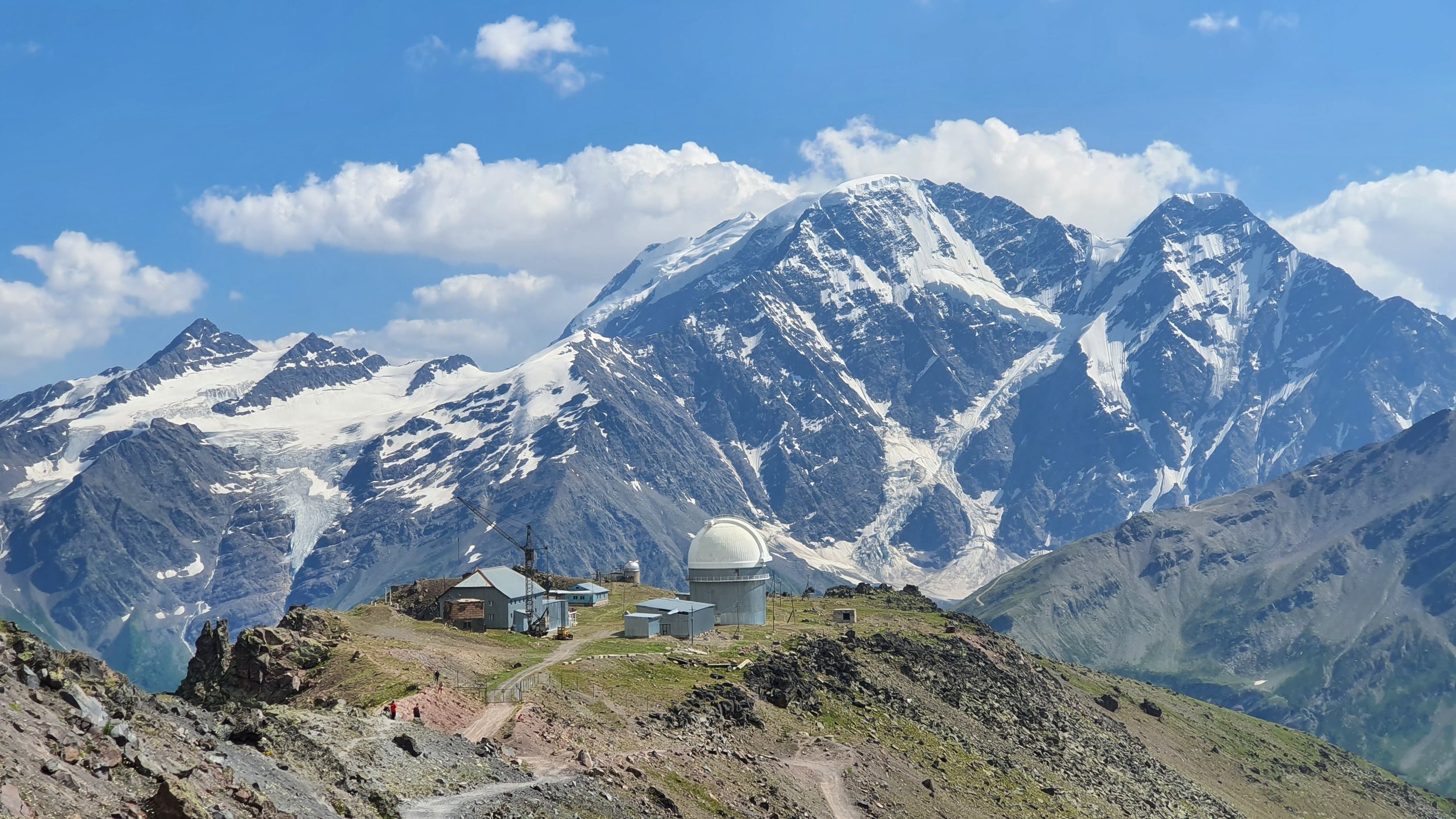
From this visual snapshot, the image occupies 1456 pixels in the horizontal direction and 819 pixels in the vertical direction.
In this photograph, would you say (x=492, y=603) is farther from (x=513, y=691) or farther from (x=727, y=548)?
(x=513, y=691)

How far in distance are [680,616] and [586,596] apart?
3623cm

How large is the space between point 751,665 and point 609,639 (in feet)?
51.7

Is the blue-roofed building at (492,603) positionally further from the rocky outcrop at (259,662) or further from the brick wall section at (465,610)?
the rocky outcrop at (259,662)

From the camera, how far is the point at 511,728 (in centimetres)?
7362

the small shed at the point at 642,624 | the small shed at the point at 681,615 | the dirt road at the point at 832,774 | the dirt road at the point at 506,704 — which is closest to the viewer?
the dirt road at the point at 506,704

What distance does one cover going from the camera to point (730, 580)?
147625 mm

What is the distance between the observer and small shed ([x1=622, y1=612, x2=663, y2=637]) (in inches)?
4882

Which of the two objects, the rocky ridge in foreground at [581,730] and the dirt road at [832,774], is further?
the dirt road at [832,774]

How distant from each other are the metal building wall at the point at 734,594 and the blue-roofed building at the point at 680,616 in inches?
341

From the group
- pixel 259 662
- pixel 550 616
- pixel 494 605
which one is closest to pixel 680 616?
pixel 550 616

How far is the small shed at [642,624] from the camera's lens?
124 m

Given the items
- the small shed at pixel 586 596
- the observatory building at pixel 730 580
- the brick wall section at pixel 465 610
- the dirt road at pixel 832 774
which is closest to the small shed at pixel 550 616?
the brick wall section at pixel 465 610

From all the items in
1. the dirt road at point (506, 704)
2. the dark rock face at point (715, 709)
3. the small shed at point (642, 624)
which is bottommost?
the dark rock face at point (715, 709)

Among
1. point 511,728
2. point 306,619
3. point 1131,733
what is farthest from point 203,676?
point 1131,733
